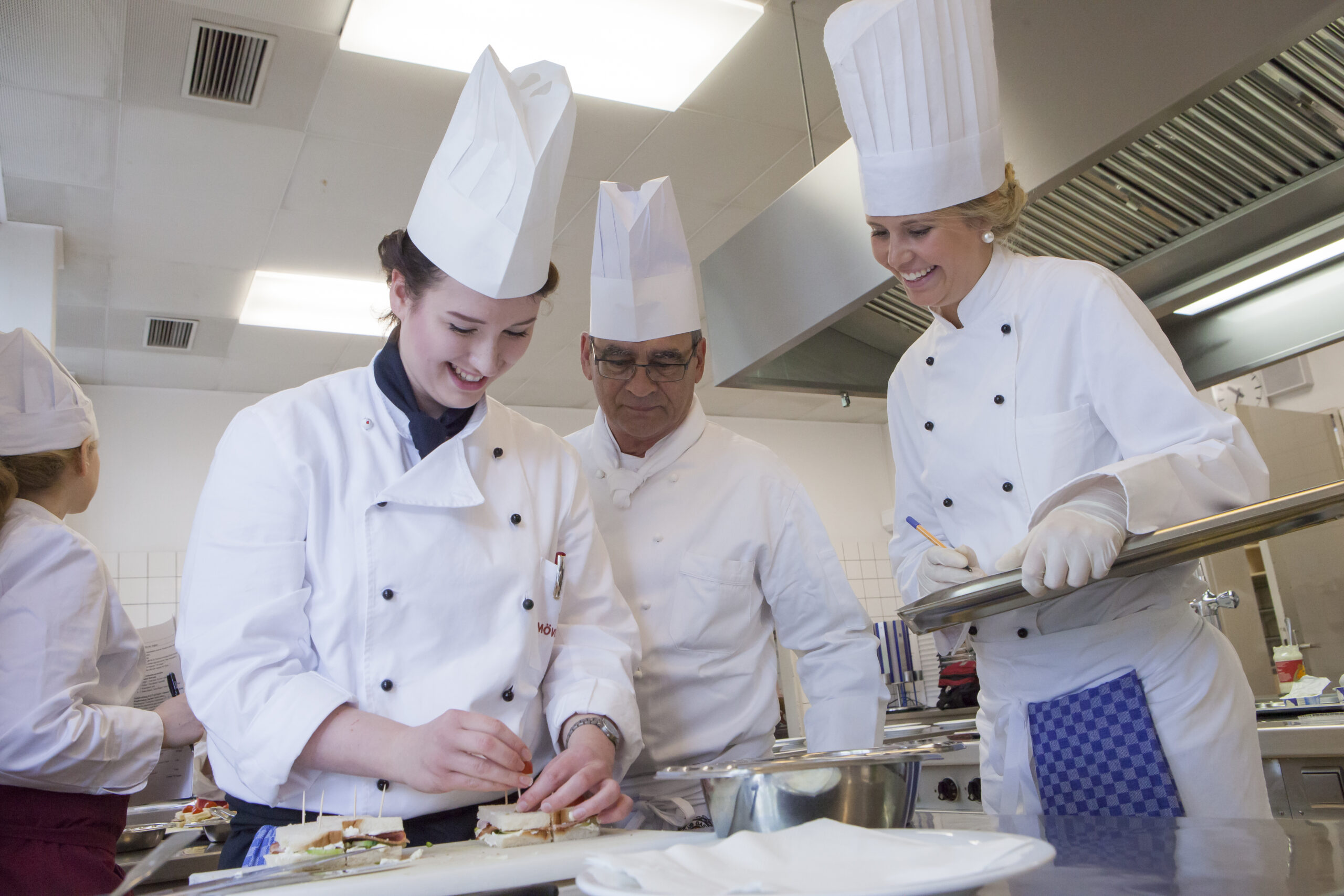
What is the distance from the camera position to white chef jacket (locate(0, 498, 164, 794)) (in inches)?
64.3

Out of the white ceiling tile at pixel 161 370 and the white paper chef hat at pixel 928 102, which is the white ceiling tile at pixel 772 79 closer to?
the white paper chef hat at pixel 928 102

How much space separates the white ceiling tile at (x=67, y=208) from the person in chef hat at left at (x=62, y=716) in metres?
2.42

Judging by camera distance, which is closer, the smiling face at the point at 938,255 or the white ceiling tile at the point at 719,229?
the smiling face at the point at 938,255

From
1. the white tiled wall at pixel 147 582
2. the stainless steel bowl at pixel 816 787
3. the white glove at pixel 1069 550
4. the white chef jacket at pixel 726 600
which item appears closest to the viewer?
the stainless steel bowl at pixel 816 787

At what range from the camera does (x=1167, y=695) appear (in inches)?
51.1

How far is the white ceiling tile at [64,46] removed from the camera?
2.98 meters

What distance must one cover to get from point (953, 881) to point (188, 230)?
4481 mm

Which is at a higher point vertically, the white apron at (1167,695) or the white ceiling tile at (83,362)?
the white ceiling tile at (83,362)

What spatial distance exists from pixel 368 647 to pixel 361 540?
138mm

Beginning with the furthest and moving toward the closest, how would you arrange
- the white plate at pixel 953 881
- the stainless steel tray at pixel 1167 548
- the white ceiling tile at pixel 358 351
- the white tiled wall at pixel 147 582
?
the white tiled wall at pixel 147 582
the white ceiling tile at pixel 358 351
the stainless steel tray at pixel 1167 548
the white plate at pixel 953 881

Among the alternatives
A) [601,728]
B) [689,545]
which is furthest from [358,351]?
[601,728]

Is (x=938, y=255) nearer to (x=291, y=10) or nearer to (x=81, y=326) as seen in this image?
(x=291, y=10)

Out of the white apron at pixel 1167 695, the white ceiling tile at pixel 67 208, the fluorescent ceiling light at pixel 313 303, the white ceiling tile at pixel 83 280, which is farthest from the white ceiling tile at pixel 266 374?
the white apron at pixel 1167 695

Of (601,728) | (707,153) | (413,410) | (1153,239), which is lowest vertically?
(601,728)
